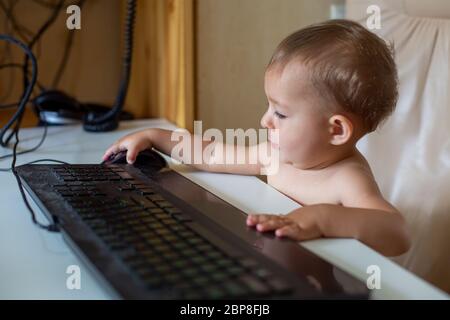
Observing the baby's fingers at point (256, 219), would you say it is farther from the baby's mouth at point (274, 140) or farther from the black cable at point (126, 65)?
the black cable at point (126, 65)

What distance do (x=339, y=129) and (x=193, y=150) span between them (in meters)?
0.25

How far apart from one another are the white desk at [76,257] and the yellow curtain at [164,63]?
1.07 ft

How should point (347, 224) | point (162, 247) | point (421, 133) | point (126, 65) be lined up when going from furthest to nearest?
point (126, 65) → point (421, 133) → point (347, 224) → point (162, 247)

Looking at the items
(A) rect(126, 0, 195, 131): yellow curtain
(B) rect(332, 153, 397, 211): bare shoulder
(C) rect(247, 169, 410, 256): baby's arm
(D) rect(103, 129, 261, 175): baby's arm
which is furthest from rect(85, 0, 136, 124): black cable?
(C) rect(247, 169, 410, 256): baby's arm

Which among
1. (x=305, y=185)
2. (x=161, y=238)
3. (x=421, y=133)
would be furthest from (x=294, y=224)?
(x=421, y=133)

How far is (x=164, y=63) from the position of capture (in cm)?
131

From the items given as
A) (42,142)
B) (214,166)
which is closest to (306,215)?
(214,166)

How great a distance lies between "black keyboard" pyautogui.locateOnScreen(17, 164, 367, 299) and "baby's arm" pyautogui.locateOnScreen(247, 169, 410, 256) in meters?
0.02

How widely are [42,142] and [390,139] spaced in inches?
24.5

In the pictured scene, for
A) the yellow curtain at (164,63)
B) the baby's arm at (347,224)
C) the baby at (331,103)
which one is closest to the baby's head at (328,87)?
the baby at (331,103)

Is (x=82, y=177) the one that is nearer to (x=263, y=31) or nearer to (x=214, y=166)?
(x=214, y=166)

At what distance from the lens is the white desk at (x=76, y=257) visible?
54 centimetres

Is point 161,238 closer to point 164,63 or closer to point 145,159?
point 145,159

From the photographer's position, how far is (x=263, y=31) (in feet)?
4.13
